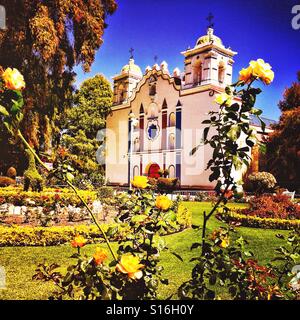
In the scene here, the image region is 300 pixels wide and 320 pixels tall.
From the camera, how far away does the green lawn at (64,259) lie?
2.82 metres

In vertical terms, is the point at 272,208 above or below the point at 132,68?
below

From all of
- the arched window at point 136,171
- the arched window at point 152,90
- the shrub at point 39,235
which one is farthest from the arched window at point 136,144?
the shrub at point 39,235

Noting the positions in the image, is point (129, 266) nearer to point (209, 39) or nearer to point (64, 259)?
point (209, 39)

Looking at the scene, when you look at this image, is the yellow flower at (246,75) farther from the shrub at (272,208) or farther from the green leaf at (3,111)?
the shrub at (272,208)

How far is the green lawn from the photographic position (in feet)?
9.25

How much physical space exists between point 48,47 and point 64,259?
6.98 ft

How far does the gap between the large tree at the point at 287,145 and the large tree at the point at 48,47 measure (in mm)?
1938

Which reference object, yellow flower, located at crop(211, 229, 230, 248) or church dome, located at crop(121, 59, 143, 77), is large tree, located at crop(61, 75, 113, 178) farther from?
yellow flower, located at crop(211, 229, 230, 248)

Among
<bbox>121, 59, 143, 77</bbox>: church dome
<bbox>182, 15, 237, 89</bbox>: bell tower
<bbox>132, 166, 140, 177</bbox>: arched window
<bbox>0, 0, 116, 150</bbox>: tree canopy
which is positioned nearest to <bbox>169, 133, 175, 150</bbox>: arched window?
<bbox>132, 166, 140, 177</bbox>: arched window

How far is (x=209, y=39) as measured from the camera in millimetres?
2812

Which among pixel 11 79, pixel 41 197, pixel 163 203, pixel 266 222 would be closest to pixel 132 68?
pixel 11 79

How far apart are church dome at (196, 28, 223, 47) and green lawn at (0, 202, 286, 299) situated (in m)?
1.40
